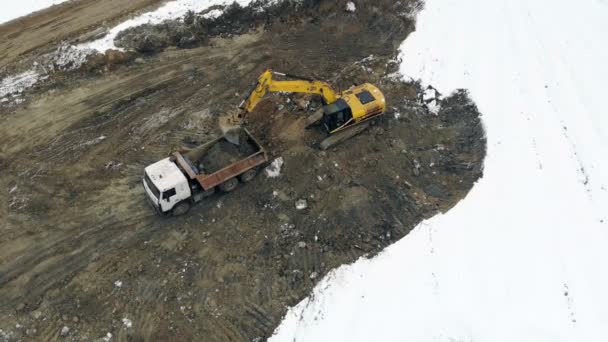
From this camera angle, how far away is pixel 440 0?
2577 centimetres

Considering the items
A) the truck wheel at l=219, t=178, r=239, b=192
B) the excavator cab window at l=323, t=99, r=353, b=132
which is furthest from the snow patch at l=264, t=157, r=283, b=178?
the excavator cab window at l=323, t=99, r=353, b=132

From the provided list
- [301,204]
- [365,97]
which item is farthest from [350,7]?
[301,204]

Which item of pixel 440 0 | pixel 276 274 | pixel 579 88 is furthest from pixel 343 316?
pixel 440 0

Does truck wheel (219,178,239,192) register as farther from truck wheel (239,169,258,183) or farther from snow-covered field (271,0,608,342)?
snow-covered field (271,0,608,342)

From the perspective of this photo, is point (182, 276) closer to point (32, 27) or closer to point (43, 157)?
point (43, 157)

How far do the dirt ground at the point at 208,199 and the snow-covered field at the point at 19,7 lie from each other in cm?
219

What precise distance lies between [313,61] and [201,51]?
558 cm

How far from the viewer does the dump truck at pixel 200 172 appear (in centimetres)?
1627

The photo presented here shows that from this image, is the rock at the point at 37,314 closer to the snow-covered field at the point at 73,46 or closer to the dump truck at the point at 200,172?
the dump truck at the point at 200,172

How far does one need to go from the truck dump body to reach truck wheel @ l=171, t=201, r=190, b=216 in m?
0.95

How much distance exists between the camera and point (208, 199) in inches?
690

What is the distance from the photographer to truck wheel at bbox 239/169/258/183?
17.7 meters

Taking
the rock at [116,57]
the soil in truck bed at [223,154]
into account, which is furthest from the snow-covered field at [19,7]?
the soil in truck bed at [223,154]

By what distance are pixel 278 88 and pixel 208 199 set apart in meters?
4.85
